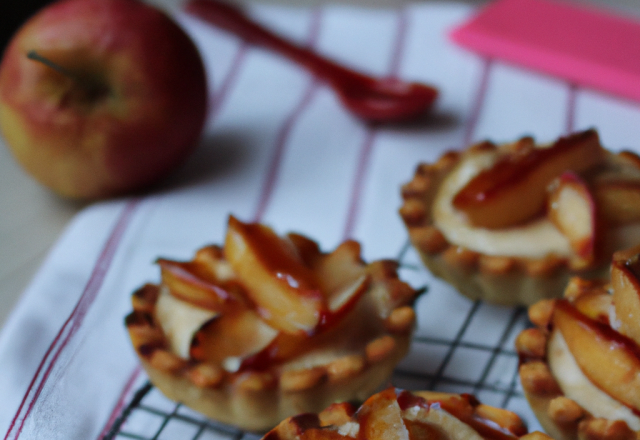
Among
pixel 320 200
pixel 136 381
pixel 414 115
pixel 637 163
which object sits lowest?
pixel 136 381

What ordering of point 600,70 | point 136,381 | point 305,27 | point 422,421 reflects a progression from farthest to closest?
point 305,27 → point 600,70 → point 136,381 → point 422,421

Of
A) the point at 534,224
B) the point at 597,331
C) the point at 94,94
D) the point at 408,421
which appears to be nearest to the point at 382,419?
the point at 408,421

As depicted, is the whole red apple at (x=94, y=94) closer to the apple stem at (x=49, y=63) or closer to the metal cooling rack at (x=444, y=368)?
the apple stem at (x=49, y=63)

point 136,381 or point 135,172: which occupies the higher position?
point 135,172

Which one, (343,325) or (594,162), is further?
(594,162)

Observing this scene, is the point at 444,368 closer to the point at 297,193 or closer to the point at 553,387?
the point at 553,387

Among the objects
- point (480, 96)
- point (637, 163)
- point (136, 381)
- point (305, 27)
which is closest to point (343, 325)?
point (136, 381)

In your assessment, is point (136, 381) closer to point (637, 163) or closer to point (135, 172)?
point (135, 172)
